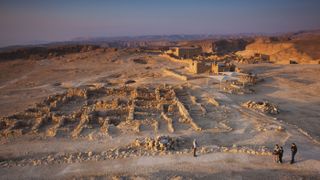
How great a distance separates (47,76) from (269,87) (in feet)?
95.7

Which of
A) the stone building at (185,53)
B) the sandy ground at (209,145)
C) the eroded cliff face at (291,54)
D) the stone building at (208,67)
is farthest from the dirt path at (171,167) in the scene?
the stone building at (185,53)

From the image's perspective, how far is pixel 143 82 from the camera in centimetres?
3219

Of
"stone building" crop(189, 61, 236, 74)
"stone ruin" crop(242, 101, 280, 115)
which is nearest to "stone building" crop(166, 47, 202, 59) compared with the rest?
"stone building" crop(189, 61, 236, 74)

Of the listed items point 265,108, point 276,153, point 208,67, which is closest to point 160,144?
point 276,153

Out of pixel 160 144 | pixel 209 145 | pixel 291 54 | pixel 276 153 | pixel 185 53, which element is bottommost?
pixel 209 145

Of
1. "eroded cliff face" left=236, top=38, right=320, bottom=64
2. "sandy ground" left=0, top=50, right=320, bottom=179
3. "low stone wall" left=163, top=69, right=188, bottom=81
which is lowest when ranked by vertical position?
"sandy ground" left=0, top=50, right=320, bottom=179

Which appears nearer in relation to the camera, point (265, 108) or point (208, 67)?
point (265, 108)

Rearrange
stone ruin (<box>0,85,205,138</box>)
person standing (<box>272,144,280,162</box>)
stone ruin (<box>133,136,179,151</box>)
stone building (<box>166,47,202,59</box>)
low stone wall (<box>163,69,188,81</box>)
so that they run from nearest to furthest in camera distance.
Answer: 1. person standing (<box>272,144,280,162</box>)
2. stone ruin (<box>133,136,179,151</box>)
3. stone ruin (<box>0,85,205,138</box>)
4. low stone wall (<box>163,69,188,81</box>)
5. stone building (<box>166,47,202,59</box>)

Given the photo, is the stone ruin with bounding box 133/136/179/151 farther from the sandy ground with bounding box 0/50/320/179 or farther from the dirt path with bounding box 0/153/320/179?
the dirt path with bounding box 0/153/320/179

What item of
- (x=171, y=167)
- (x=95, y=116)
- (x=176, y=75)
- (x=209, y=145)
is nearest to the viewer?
(x=171, y=167)

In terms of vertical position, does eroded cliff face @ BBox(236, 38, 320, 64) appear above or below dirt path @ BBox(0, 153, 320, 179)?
above

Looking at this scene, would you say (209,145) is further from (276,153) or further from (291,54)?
(291,54)

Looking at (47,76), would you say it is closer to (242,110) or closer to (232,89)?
(232,89)

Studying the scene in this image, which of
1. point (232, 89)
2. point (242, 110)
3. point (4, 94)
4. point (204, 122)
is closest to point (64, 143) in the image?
Answer: point (204, 122)
